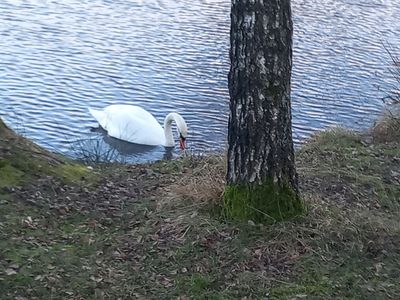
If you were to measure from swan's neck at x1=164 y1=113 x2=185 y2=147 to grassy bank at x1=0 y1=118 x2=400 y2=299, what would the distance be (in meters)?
5.10

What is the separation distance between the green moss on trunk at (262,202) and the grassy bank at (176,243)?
84 mm

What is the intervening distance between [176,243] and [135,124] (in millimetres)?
7170

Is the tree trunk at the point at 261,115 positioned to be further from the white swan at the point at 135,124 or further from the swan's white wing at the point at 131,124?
the swan's white wing at the point at 131,124

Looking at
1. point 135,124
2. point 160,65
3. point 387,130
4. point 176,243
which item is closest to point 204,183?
point 176,243

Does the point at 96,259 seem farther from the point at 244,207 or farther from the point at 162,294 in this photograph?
the point at 244,207

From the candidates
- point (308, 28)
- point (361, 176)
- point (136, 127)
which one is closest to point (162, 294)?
point (361, 176)

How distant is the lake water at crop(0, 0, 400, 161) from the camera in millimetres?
12828

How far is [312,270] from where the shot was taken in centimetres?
538

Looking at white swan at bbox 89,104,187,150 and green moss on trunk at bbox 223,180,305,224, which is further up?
green moss on trunk at bbox 223,180,305,224

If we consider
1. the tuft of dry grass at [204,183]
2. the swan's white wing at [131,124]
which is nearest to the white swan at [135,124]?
the swan's white wing at [131,124]

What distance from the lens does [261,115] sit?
556cm

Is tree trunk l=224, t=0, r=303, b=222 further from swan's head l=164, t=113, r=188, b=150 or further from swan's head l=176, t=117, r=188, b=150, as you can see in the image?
swan's head l=176, t=117, r=188, b=150

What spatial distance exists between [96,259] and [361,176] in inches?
117

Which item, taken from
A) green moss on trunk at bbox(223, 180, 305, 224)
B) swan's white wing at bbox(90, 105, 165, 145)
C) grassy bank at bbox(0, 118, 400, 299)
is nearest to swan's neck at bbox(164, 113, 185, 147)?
swan's white wing at bbox(90, 105, 165, 145)
